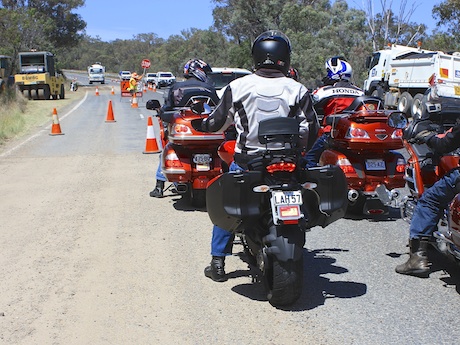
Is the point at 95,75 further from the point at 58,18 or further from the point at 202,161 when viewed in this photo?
the point at 202,161

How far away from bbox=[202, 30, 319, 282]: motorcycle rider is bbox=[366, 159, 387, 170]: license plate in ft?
8.66

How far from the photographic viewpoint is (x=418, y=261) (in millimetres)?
5445

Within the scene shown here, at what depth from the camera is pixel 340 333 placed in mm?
4320

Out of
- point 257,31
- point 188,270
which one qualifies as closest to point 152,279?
point 188,270

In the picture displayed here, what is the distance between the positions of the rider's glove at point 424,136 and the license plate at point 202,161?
3.04m

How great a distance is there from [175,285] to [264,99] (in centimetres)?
172

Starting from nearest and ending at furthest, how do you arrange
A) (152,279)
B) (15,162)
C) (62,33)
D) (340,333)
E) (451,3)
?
(340,333) < (152,279) < (15,162) < (451,3) < (62,33)

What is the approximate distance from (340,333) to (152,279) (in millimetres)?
1827

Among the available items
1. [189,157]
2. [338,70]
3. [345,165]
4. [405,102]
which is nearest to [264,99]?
[345,165]

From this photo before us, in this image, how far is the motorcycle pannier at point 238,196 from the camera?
15.3ft

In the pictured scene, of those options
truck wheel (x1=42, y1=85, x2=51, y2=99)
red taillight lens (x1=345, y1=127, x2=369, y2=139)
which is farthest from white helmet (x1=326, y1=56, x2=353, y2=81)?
truck wheel (x1=42, y1=85, x2=51, y2=99)

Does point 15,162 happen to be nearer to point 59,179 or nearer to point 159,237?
point 59,179

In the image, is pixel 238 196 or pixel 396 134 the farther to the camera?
pixel 396 134

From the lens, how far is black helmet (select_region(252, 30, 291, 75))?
16.1ft
